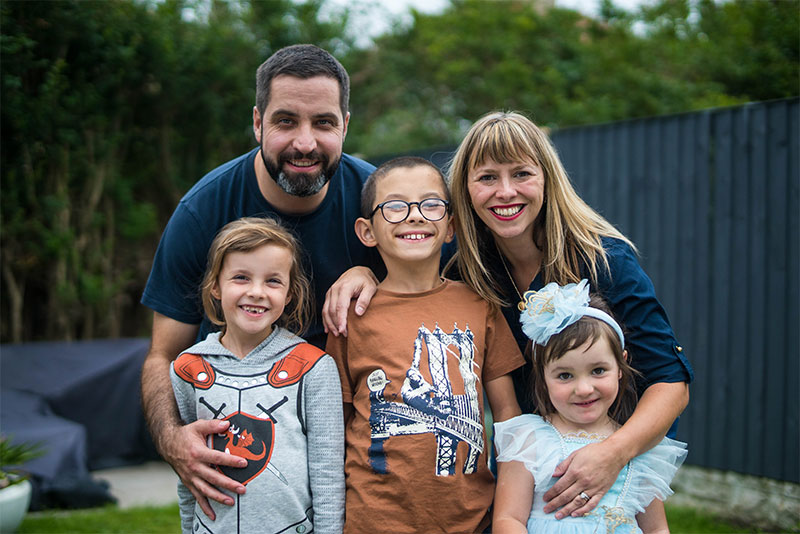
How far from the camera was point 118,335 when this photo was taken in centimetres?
717

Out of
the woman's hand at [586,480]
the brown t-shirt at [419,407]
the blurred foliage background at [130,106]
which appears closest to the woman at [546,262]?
the woman's hand at [586,480]

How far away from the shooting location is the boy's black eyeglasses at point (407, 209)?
7.95 feet

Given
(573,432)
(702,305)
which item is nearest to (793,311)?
(702,305)

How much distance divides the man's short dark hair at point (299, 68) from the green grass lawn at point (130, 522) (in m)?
3.24

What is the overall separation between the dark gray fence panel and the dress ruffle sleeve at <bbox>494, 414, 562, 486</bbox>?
297cm

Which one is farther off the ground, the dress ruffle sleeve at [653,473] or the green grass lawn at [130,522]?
the dress ruffle sleeve at [653,473]

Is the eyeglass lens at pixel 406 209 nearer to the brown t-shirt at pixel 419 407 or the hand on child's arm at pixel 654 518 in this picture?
the brown t-shirt at pixel 419 407

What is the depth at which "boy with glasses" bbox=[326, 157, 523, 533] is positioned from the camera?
7.15 feet

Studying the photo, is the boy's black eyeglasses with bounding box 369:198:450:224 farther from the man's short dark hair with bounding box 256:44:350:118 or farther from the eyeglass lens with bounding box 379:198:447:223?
the man's short dark hair with bounding box 256:44:350:118

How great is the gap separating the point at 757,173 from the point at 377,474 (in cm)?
374

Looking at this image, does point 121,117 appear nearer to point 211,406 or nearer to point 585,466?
point 211,406

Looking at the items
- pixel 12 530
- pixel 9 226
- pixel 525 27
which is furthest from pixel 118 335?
pixel 525 27

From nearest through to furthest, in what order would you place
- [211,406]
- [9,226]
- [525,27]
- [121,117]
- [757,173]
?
1. [211,406]
2. [757,173]
3. [9,226]
4. [121,117]
5. [525,27]

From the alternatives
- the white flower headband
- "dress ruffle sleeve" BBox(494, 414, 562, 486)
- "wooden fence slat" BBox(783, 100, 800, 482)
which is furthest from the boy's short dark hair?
"wooden fence slat" BBox(783, 100, 800, 482)
